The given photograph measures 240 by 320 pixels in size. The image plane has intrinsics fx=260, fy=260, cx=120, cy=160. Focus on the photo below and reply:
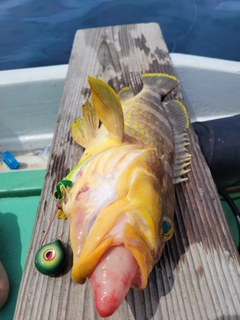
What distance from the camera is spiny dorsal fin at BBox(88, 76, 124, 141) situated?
4.27 ft

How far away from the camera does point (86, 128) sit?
1.79 metres

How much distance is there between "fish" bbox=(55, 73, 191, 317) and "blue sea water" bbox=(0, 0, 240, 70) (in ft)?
12.0

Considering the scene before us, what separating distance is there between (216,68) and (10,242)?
2.54 metres

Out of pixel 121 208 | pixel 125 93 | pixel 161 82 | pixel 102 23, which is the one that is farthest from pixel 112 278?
pixel 102 23

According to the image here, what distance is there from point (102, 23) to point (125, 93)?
147 inches

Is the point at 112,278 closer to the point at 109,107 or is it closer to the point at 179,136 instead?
the point at 109,107

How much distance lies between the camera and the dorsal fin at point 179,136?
161 cm

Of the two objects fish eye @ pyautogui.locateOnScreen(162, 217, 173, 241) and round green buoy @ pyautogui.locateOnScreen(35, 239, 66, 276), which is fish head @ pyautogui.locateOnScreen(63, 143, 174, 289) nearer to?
fish eye @ pyautogui.locateOnScreen(162, 217, 173, 241)

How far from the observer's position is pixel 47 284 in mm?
1261

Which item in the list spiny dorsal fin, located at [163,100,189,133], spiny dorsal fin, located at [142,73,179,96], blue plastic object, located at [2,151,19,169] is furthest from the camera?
blue plastic object, located at [2,151,19,169]

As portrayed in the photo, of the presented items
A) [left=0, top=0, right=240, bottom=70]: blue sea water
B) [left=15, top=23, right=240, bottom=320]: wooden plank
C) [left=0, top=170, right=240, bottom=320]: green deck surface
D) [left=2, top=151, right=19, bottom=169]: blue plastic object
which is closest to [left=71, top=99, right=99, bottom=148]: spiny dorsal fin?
[left=15, top=23, right=240, bottom=320]: wooden plank

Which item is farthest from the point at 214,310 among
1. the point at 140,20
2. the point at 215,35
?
the point at 140,20

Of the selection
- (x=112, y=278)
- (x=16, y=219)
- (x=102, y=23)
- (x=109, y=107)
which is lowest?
(x=16, y=219)

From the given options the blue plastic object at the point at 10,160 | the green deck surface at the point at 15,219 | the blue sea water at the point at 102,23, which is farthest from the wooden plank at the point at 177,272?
the blue sea water at the point at 102,23
